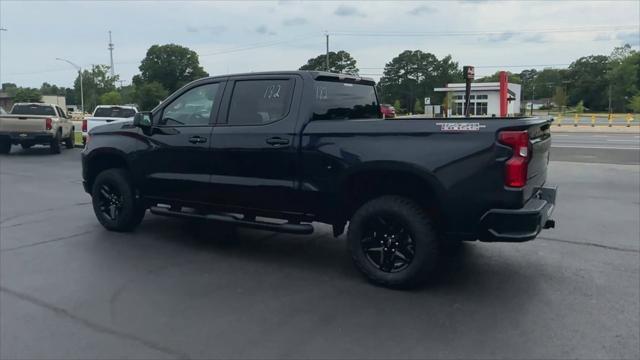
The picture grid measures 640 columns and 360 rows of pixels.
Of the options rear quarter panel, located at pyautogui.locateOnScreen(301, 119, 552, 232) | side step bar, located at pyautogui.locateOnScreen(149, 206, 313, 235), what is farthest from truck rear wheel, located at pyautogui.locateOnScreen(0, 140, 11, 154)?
rear quarter panel, located at pyautogui.locateOnScreen(301, 119, 552, 232)

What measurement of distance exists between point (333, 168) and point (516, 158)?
1614 mm

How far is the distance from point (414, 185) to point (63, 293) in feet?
10.6

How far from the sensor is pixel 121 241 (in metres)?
6.52

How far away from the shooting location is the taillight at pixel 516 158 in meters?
4.22

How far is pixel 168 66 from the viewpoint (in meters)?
99.5

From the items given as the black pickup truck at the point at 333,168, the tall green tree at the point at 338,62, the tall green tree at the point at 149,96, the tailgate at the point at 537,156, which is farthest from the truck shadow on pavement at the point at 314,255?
the tall green tree at the point at 338,62

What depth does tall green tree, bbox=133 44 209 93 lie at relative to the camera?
99.1m

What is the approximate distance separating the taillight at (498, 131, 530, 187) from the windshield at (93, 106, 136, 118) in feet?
54.3

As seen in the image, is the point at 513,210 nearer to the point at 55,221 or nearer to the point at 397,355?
the point at 397,355

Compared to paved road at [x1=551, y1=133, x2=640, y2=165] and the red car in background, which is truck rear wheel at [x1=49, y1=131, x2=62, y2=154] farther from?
paved road at [x1=551, y1=133, x2=640, y2=165]

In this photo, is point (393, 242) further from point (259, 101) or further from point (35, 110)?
point (35, 110)

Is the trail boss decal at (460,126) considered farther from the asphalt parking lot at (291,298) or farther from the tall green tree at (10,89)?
the tall green tree at (10,89)

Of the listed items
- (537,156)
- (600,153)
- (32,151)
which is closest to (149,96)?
(32,151)

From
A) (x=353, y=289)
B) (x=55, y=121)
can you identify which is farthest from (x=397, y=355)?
(x=55, y=121)
